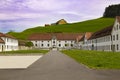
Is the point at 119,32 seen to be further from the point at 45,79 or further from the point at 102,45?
the point at 45,79

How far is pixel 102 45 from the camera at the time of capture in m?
77.1

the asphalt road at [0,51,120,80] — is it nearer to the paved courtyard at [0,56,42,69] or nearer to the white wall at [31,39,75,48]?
the paved courtyard at [0,56,42,69]

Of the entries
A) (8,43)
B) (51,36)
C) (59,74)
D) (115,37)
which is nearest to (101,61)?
(59,74)

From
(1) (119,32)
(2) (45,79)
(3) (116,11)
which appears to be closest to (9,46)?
(1) (119,32)

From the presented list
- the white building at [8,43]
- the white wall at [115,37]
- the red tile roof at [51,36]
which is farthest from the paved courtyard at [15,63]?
the red tile roof at [51,36]

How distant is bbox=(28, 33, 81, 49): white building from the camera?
5743 inches

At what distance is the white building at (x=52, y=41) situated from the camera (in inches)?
5743

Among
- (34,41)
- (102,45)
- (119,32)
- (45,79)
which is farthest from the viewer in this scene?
(34,41)

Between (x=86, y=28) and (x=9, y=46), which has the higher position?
(x=86, y=28)

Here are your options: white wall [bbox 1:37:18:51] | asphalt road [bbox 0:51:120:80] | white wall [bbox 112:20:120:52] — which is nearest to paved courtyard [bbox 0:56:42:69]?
asphalt road [bbox 0:51:120:80]

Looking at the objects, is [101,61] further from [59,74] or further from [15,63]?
[59,74]

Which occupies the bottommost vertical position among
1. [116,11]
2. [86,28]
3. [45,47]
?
[45,47]

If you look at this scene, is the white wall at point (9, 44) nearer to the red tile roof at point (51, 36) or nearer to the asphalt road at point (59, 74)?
the red tile roof at point (51, 36)

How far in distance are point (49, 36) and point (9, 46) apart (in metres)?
56.6
